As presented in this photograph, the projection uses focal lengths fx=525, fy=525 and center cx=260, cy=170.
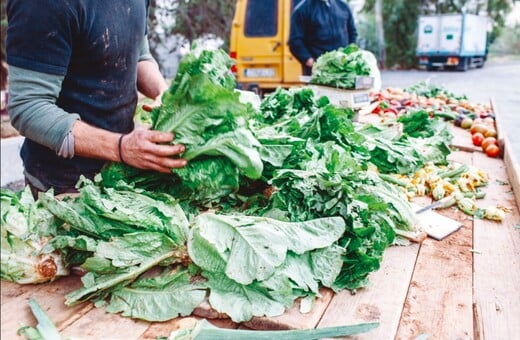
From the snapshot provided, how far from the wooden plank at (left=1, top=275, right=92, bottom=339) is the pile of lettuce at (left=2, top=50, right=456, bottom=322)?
5 cm

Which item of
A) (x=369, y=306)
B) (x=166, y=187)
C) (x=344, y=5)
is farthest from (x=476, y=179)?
(x=344, y=5)

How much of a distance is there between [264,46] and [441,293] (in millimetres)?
8242

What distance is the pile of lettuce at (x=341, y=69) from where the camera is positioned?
4786 mm

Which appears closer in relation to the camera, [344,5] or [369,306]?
[369,306]

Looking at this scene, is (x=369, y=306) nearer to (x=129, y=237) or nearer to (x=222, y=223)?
(x=222, y=223)

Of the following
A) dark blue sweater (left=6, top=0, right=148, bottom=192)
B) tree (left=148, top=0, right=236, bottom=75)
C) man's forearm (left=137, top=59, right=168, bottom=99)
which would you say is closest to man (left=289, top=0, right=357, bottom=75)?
man's forearm (left=137, top=59, right=168, bottom=99)

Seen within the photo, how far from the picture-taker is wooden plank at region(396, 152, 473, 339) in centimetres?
172

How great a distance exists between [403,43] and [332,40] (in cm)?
2707

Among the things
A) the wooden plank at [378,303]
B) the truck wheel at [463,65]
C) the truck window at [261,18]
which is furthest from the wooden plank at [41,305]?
the truck wheel at [463,65]

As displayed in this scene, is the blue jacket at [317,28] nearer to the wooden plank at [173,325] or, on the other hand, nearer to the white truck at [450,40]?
the wooden plank at [173,325]

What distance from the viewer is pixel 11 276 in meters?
1.78

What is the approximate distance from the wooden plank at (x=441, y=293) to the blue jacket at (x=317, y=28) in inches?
191

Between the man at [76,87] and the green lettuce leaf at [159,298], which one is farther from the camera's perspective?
the man at [76,87]

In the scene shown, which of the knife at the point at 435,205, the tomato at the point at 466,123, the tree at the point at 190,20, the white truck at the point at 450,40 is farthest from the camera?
the white truck at the point at 450,40
